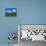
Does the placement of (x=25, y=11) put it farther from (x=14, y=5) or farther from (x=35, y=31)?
(x=35, y=31)

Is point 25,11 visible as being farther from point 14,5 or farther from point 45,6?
point 45,6

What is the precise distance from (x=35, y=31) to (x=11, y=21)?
0.87 metres

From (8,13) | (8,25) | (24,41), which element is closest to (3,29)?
(8,25)

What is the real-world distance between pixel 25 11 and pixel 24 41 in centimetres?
100

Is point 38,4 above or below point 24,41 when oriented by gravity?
above

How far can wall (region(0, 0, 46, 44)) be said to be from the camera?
3.80 m

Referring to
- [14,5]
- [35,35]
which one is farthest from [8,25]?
[35,35]

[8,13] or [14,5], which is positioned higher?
[14,5]

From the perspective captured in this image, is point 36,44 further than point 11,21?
No

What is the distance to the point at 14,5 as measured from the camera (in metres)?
3.84

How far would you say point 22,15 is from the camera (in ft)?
12.6

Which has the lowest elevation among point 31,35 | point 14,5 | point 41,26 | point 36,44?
point 36,44

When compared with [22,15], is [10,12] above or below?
above

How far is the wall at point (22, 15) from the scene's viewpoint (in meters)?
3.80
